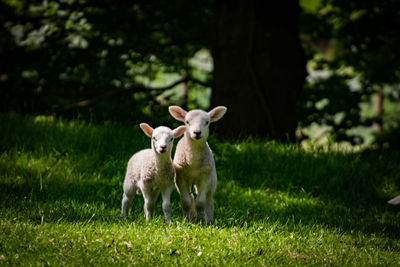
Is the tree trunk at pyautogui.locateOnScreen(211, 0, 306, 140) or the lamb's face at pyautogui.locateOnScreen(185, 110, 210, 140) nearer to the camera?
the lamb's face at pyautogui.locateOnScreen(185, 110, 210, 140)

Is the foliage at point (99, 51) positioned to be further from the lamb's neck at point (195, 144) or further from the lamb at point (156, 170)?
the lamb's neck at point (195, 144)

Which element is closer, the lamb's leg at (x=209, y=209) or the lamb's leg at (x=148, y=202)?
the lamb's leg at (x=148, y=202)

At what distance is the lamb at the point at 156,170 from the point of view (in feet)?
13.2

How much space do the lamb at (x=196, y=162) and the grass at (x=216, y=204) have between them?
0.23 meters

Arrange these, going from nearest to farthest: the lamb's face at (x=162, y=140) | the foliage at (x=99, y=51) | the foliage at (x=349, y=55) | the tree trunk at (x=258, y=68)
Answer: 1. the lamb's face at (x=162, y=140)
2. the tree trunk at (x=258, y=68)
3. the foliage at (x=99, y=51)
4. the foliage at (x=349, y=55)

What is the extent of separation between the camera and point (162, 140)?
13.0 feet

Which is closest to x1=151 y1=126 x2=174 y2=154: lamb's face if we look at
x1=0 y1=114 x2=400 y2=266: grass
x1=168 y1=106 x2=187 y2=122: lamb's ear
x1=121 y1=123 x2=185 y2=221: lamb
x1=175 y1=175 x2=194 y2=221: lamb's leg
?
x1=121 y1=123 x2=185 y2=221: lamb

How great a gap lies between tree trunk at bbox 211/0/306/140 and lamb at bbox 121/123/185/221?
3.20 m

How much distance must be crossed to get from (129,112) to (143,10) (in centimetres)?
228

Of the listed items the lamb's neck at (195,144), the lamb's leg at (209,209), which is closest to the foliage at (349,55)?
the lamb's leg at (209,209)

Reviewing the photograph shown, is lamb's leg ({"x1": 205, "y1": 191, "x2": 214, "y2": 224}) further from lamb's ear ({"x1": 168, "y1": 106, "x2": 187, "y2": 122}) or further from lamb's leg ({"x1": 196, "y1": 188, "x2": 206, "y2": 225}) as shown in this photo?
lamb's ear ({"x1": 168, "y1": 106, "x2": 187, "y2": 122})

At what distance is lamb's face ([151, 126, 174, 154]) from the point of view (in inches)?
154

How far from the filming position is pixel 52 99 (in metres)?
9.76

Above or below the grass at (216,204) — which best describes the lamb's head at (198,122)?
above
